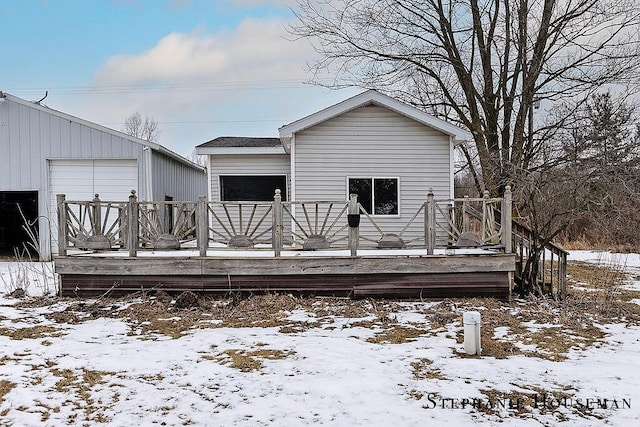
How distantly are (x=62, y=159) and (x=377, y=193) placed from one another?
755cm

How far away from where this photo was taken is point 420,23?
1364 cm

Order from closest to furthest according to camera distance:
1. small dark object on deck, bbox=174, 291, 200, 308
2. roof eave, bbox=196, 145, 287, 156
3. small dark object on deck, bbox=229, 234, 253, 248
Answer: small dark object on deck, bbox=174, 291, 200, 308
small dark object on deck, bbox=229, 234, 253, 248
roof eave, bbox=196, 145, 287, 156

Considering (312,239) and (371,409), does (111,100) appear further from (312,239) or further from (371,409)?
(371,409)

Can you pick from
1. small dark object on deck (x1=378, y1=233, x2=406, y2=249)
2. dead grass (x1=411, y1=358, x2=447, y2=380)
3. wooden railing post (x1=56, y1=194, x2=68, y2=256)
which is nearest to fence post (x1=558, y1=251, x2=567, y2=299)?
small dark object on deck (x1=378, y1=233, x2=406, y2=249)

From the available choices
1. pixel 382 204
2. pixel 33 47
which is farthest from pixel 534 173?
pixel 33 47

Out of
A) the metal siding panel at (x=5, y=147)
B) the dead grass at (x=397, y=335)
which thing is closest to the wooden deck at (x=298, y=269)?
the dead grass at (x=397, y=335)

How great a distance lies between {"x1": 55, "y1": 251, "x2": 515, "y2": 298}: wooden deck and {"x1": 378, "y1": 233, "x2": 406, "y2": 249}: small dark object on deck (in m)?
0.54

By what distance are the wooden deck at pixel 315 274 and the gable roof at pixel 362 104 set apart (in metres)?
3.27

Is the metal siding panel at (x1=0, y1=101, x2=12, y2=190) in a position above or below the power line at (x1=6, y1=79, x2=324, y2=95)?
below

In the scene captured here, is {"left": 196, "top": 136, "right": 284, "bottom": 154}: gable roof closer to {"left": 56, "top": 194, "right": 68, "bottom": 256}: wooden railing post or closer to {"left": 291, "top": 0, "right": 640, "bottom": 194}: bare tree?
{"left": 56, "top": 194, "right": 68, "bottom": 256}: wooden railing post

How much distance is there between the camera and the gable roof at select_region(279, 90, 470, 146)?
10.0m

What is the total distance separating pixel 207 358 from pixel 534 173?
7474 millimetres

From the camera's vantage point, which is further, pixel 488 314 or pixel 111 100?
pixel 111 100

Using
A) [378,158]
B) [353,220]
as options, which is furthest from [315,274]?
[378,158]
